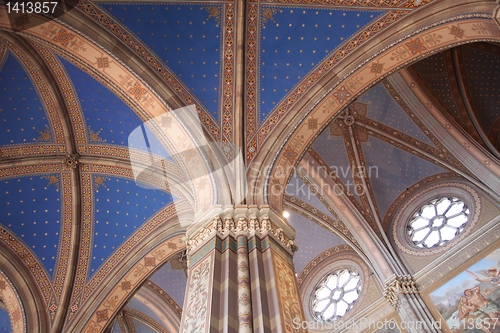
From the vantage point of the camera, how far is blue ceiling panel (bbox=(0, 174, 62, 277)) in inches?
375

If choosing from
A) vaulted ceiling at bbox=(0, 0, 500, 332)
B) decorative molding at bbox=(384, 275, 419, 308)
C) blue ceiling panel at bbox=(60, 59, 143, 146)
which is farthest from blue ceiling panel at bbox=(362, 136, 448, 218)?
blue ceiling panel at bbox=(60, 59, 143, 146)

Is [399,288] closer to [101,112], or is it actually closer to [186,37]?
[186,37]

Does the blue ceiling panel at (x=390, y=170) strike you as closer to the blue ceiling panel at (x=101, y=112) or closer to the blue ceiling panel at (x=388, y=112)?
the blue ceiling panel at (x=388, y=112)

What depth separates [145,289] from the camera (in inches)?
476

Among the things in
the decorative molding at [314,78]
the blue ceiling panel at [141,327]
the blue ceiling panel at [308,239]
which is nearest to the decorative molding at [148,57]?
the decorative molding at [314,78]

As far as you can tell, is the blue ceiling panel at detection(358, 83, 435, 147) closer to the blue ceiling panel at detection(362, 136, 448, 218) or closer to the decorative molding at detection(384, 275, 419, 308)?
the blue ceiling panel at detection(362, 136, 448, 218)

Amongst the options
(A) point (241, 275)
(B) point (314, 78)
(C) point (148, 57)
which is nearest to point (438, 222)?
(B) point (314, 78)

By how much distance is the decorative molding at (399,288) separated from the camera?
9.41 m

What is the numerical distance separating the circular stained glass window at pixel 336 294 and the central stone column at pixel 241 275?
565 centimetres

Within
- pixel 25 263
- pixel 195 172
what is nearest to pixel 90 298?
pixel 25 263

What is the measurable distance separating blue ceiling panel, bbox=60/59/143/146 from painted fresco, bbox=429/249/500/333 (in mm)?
6864

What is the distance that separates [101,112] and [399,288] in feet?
22.8

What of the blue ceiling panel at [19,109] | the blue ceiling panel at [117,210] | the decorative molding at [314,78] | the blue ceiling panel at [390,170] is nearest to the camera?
the decorative molding at [314,78]

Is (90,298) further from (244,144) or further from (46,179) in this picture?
(244,144)
